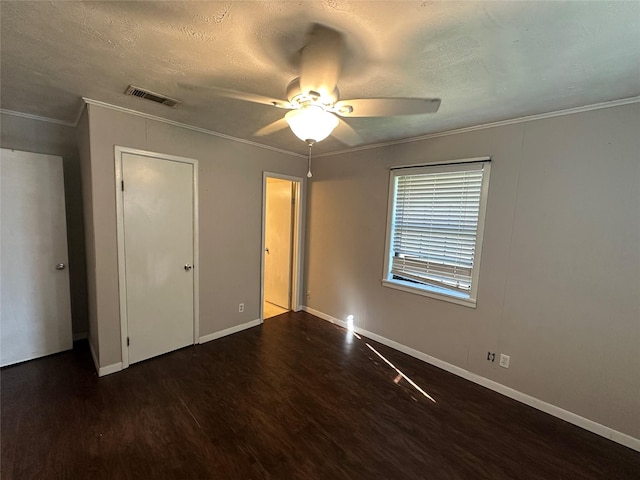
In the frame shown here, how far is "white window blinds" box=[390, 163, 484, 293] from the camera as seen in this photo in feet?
8.55

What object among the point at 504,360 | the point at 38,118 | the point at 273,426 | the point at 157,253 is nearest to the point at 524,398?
the point at 504,360

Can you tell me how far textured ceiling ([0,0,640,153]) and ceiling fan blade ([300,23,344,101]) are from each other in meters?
0.07

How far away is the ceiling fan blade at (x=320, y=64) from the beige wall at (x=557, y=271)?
5.90ft

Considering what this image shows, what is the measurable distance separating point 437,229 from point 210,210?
249 centimetres

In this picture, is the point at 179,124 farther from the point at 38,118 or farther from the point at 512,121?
the point at 512,121

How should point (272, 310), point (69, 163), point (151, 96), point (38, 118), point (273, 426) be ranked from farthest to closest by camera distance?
1. point (272, 310)
2. point (69, 163)
3. point (38, 118)
4. point (151, 96)
5. point (273, 426)

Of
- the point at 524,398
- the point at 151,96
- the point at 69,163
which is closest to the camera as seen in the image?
the point at 151,96

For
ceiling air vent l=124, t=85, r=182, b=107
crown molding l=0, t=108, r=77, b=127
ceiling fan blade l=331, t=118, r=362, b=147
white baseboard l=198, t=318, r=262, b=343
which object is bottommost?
white baseboard l=198, t=318, r=262, b=343

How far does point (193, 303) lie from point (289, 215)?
5.98ft

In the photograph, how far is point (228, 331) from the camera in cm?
338

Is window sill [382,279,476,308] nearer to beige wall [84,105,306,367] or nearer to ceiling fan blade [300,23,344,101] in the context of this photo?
beige wall [84,105,306,367]

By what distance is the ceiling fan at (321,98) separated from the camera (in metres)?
1.37

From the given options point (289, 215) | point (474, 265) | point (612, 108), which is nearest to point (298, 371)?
point (474, 265)

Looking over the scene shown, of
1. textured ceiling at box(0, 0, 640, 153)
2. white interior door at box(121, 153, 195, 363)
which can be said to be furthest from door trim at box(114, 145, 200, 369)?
textured ceiling at box(0, 0, 640, 153)
